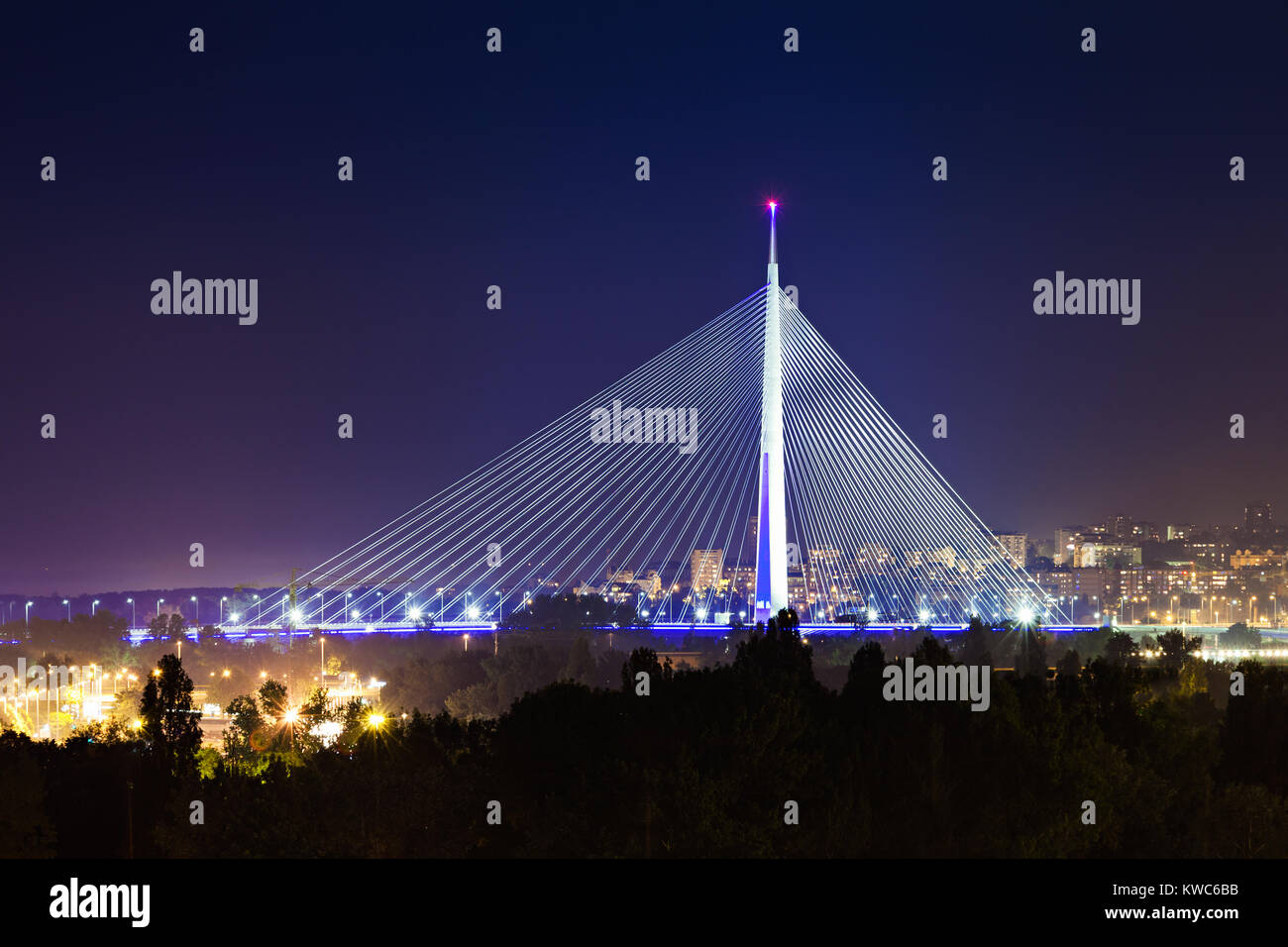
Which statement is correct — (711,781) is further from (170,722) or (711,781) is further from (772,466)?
(772,466)

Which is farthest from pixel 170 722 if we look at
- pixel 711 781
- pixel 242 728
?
pixel 242 728

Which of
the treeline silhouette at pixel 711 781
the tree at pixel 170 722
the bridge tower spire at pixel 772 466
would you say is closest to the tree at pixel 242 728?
the treeline silhouette at pixel 711 781

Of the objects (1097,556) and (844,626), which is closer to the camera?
(844,626)

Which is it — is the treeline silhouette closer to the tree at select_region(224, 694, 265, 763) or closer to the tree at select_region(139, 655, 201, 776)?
the tree at select_region(139, 655, 201, 776)
